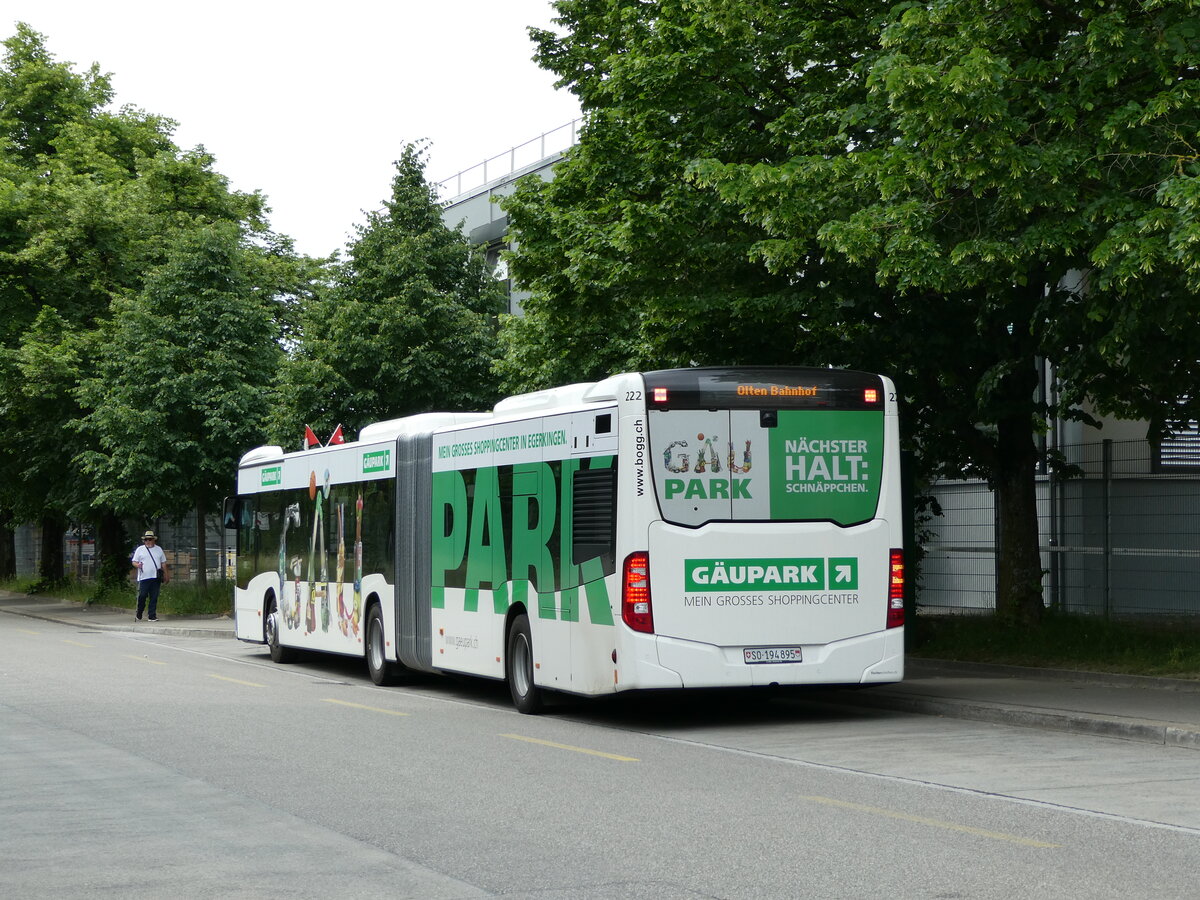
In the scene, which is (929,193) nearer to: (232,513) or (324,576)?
(324,576)

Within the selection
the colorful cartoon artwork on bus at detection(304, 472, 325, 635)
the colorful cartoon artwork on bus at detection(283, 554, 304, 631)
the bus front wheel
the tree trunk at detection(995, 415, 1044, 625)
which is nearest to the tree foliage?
the bus front wheel

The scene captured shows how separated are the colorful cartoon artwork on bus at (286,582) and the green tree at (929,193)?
4.98 metres

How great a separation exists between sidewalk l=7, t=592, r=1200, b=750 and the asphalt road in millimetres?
267

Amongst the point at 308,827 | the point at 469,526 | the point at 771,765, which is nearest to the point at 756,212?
the point at 469,526

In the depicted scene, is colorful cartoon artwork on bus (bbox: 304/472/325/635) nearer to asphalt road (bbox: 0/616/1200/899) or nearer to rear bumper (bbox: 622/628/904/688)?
asphalt road (bbox: 0/616/1200/899)

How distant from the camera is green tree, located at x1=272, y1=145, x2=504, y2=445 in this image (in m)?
32.5

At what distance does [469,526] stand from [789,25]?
632 centimetres

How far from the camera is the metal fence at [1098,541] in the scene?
19.8 m

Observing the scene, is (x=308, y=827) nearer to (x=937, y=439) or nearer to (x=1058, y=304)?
(x=1058, y=304)

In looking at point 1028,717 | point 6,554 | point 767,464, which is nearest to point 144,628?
point 767,464

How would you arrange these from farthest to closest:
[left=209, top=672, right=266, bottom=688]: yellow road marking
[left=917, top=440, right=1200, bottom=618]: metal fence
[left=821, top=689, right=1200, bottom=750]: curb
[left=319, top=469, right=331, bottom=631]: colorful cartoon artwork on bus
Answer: [left=319, top=469, right=331, bottom=631]: colorful cartoon artwork on bus, [left=917, top=440, right=1200, bottom=618]: metal fence, [left=209, top=672, right=266, bottom=688]: yellow road marking, [left=821, top=689, right=1200, bottom=750]: curb

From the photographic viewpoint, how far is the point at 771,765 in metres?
11.4

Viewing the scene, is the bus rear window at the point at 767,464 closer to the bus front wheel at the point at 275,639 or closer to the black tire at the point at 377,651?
the black tire at the point at 377,651

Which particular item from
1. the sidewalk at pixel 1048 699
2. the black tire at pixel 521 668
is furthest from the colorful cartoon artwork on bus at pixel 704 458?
the sidewalk at pixel 1048 699
